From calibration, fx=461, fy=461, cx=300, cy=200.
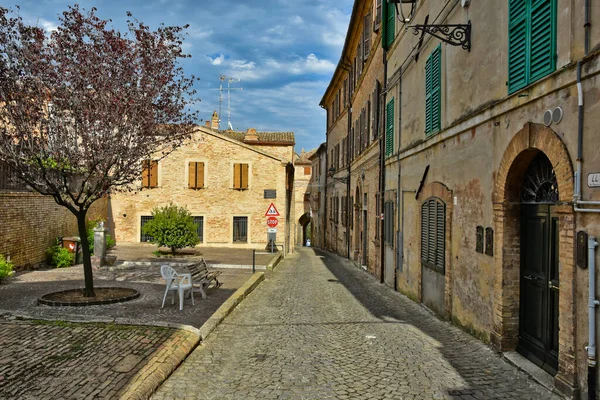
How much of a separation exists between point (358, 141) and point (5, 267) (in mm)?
13854

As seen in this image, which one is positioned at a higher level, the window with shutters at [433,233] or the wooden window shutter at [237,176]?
the wooden window shutter at [237,176]

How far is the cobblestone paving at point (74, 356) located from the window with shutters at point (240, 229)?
17.1m

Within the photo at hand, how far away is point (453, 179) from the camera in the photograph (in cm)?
800

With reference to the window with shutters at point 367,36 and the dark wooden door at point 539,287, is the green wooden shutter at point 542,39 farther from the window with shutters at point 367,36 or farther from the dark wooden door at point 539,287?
the window with shutters at point 367,36

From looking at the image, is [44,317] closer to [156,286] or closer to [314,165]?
[156,286]

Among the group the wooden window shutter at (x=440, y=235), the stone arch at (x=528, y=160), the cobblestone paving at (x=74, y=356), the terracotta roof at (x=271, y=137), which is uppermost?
the terracotta roof at (x=271, y=137)

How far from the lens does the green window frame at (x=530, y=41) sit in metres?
4.77

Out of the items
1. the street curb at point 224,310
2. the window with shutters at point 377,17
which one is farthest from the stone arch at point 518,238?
the window with shutters at point 377,17

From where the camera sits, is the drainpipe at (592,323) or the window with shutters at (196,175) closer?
the drainpipe at (592,323)

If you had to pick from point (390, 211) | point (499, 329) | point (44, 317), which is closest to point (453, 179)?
point (499, 329)

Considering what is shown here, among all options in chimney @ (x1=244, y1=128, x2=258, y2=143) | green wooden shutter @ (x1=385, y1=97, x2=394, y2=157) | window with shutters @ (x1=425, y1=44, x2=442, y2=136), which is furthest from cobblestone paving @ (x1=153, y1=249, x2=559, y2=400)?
chimney @ (x1=244, y1=128, x2=258, y2=143)

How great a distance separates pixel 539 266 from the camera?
17.8ft

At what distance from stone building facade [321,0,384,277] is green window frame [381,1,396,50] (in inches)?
43.1

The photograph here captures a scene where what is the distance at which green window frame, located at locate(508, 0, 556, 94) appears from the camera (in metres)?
4.77
